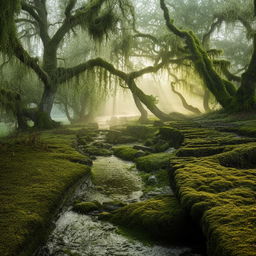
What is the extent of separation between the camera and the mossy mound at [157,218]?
3.99 metres

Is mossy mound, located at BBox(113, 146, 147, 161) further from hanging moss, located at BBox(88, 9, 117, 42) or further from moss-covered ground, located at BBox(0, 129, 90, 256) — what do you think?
hanging moss, located at BBox(88, 9, 117, 42)

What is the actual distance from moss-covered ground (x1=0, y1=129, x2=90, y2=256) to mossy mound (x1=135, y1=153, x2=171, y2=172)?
5.36ft

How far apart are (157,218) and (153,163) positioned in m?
3.61

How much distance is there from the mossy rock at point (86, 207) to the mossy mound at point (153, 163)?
2802 mm

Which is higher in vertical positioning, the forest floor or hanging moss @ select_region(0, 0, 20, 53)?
hanging moss @ select_region(0, 0, 20, 53)

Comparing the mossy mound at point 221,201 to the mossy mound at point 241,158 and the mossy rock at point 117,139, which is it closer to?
the mossy mound at point 241,158

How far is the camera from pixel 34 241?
11.3ft

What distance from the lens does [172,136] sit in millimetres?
10562

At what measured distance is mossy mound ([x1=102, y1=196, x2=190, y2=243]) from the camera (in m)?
3.99

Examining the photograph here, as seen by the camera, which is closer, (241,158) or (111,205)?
(111,205)

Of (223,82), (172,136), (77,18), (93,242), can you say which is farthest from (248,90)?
(93,242)

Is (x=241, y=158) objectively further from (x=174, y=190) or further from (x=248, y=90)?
(x=248, y=90)

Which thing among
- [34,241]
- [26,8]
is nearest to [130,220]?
[34,241]

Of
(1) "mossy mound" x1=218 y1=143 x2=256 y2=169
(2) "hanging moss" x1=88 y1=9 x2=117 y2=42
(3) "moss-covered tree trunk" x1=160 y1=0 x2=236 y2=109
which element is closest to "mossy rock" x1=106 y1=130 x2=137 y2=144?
(3) "moss-covered tree trunk" x1=160 y1=0 x2=236 y2=109
